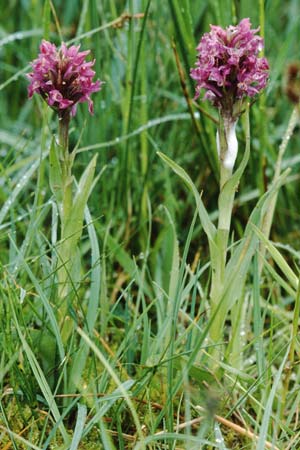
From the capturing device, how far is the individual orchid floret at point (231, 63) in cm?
141

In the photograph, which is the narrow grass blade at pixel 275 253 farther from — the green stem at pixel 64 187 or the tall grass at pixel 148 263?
the green stem at pixel 64 187

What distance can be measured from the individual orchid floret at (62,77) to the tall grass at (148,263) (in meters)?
0.09

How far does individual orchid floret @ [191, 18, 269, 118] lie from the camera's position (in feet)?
4.62

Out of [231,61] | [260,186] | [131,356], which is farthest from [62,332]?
[260,186]

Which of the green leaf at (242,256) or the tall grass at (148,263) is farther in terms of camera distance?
the green leaf at (242,256)

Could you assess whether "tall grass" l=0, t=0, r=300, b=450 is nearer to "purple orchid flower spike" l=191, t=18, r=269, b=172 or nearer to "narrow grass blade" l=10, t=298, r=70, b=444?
"narrow grass blade" l=10, t=298, r=70, b=444

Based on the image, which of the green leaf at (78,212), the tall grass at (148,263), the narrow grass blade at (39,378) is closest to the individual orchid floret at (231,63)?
the tall grass at (148,263)

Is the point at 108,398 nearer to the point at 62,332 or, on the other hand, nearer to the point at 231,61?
the point at 62,332

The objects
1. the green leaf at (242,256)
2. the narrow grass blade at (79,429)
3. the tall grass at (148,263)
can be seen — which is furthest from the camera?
the green leaf at (242,256)

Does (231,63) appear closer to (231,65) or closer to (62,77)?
(231,65)

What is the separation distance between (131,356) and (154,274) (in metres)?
0.45

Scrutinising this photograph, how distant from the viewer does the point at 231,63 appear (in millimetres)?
1400

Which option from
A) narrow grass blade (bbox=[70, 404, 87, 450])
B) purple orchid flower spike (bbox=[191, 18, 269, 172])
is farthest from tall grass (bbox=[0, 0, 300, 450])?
purple orchid flower spike (bbox=[191, 18, 269, 172])

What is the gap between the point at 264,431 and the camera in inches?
45.9
